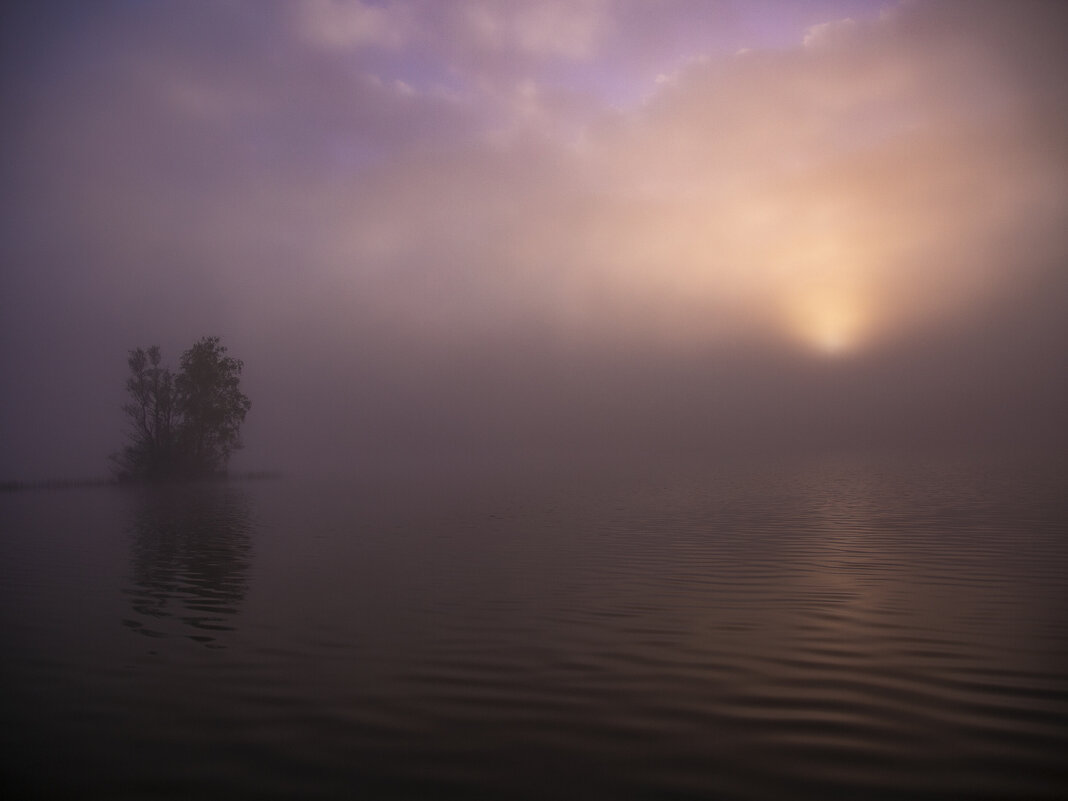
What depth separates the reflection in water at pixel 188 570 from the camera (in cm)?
1473

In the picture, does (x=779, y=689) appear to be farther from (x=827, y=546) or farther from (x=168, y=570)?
(x=168, y=570)

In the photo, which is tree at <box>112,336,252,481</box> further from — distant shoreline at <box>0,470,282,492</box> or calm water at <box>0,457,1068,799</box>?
calm water at <box>0,457,1068,799</box>

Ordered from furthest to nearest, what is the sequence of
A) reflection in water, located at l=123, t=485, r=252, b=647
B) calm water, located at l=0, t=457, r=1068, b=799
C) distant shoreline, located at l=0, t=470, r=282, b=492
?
distant shoreline, located at l=0, t=470, r=282, b=492 < reflection in water, located at l=123, t=485, r=252, b=647 < calm water, located at l=0, t=457, r=1068, b=799

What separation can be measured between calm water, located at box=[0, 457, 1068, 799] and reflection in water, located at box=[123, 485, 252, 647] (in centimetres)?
15

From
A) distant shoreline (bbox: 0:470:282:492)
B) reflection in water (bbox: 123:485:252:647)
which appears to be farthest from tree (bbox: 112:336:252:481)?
reflection in water (bbox: 123:485:252:647)

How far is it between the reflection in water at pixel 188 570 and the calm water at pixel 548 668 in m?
0.15

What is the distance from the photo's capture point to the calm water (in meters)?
7.34

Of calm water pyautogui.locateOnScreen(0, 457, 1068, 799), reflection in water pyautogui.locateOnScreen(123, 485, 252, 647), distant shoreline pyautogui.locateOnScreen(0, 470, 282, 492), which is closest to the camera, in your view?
calm water pyautogui.locateOnScreen(0, 457, 1068, 799)

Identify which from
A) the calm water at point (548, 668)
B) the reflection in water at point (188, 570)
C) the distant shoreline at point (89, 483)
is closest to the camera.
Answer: the calm water at point (548, 668)

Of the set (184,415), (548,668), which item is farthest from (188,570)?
(184,415)

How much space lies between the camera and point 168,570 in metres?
21.4

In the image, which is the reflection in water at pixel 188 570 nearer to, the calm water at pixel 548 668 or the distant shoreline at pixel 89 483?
the calm water at pixel 548 668

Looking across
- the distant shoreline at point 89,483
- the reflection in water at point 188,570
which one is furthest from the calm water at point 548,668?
the distant shoreline at point 89,483

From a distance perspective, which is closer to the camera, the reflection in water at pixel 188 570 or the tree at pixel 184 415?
the reflection in water at pixel 188 570
